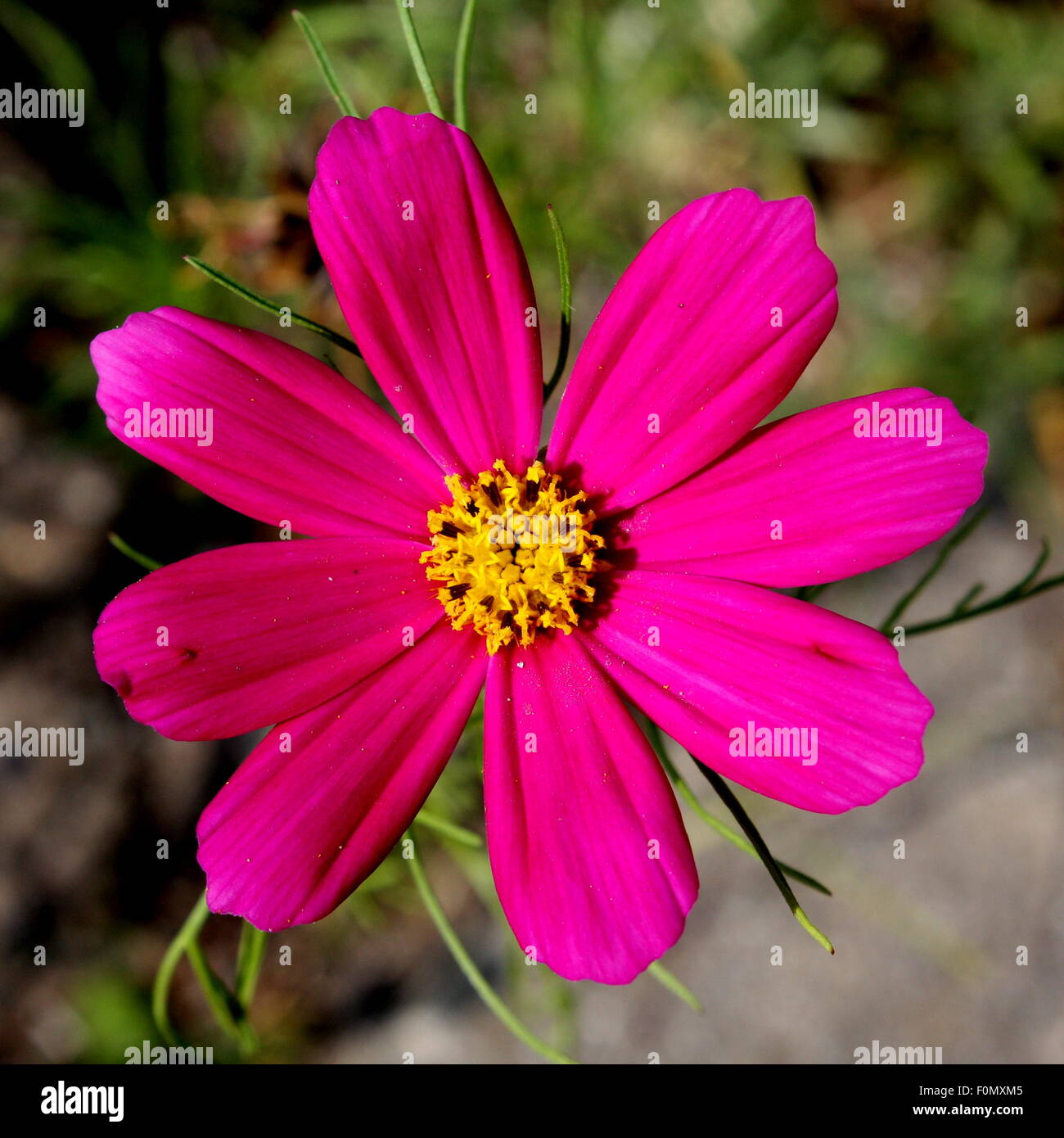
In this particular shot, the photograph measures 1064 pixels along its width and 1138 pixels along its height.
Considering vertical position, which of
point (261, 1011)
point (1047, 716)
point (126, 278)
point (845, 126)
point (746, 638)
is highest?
point (845, 126)

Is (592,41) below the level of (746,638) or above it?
above

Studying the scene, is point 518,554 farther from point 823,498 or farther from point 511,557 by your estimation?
point 823,498

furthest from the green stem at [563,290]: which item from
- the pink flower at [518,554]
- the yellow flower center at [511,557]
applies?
the yellow flower center at [511,557]

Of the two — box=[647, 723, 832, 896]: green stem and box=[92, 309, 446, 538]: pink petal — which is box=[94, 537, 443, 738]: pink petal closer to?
box=[92, 309, 446, 538]: pink petal

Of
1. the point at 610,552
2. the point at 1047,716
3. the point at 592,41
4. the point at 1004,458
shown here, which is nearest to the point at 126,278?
the point at 592,41

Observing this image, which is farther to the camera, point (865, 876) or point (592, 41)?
point (865, 876)

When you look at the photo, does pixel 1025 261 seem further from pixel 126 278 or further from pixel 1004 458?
pixel 126 278

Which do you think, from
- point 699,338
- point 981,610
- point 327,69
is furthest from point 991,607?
point 327,69
